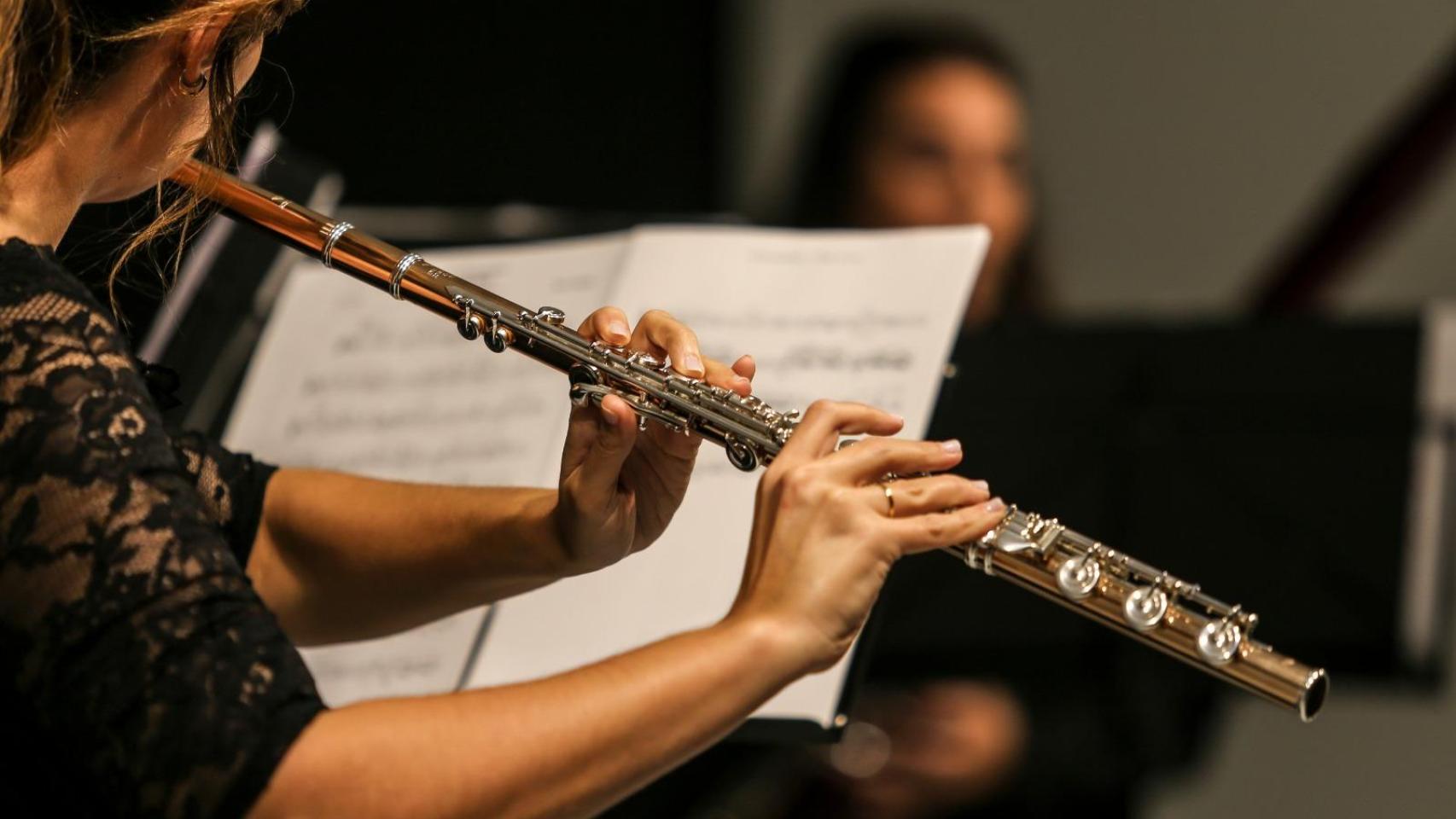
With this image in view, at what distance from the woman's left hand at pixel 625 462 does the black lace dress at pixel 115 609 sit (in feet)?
0.82

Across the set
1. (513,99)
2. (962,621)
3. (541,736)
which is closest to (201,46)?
(541,736)

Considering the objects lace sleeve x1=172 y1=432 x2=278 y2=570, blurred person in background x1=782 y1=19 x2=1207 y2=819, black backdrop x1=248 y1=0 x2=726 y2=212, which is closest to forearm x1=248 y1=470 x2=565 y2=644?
lace sleeve x1=172 y1=432 x2=278 y2=570

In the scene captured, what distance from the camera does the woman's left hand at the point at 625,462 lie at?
967mm

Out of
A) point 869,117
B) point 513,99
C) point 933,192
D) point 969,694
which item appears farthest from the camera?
point 513,99

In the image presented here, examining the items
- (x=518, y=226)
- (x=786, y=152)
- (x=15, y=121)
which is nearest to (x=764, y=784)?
(x=518, y=226)

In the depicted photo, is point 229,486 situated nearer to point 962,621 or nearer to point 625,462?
point 625,462

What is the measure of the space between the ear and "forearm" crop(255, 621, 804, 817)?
37cm

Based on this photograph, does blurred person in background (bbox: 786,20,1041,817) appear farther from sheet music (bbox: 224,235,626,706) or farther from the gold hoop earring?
the gold hoop earring

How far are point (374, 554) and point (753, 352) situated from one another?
0.37m

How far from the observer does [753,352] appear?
1.30 m

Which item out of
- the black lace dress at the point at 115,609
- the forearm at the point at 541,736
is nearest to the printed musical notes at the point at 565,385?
the forearm at the point at 541,736

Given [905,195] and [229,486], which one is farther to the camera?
[905,195]

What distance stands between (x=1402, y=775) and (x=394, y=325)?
2484mm

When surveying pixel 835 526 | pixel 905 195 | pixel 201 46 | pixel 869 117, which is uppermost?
pixel 869 117
